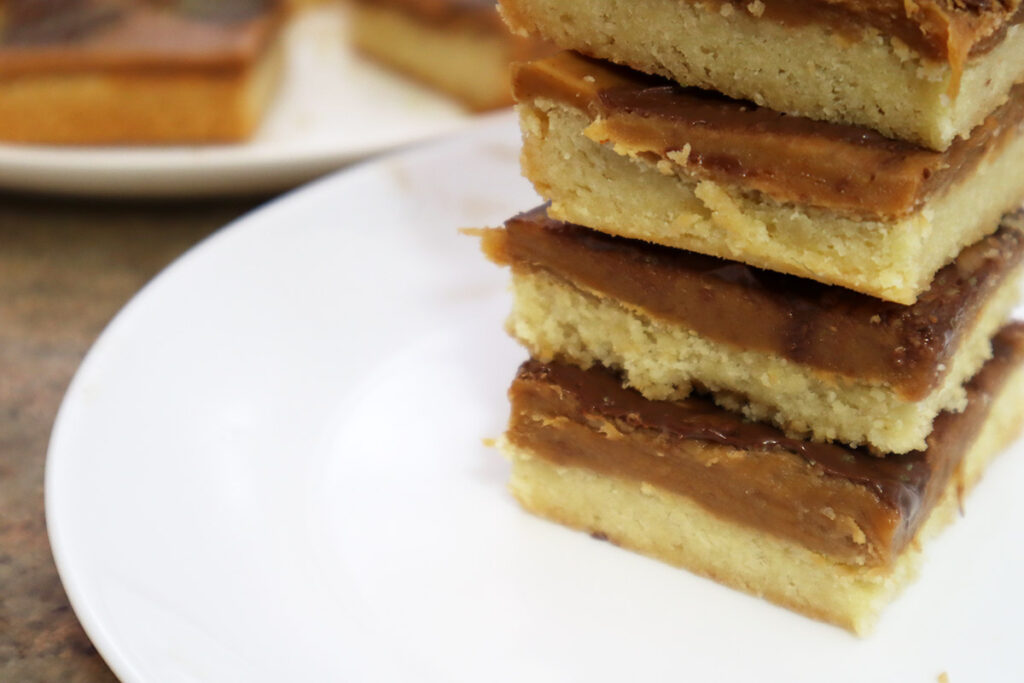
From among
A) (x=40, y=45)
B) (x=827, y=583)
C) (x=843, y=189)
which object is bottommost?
(x=40, y=45)

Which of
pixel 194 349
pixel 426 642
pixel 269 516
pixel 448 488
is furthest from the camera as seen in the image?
pixel 194 349

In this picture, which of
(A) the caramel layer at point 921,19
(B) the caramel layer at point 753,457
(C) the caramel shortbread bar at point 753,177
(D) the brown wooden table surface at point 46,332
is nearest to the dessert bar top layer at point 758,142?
(C) the caramel shortbread bar at point 753,177

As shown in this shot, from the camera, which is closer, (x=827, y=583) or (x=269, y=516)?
(x=827, y=583)

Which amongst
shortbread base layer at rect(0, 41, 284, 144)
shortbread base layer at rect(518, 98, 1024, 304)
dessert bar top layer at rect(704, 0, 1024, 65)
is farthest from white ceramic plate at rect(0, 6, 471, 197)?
dessert bar top layer at rect(704, 0, 1024, 65)

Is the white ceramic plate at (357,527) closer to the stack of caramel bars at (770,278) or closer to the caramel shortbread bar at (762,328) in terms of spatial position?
the stack of caramel bars at (770,278)

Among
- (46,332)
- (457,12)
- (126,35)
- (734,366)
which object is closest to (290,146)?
(126,35)

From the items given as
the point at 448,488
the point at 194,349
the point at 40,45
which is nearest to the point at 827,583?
A: the point at 448,488

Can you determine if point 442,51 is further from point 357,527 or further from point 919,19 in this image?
point 919,19

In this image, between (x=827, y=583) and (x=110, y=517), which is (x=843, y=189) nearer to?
(x=827, y=583)
